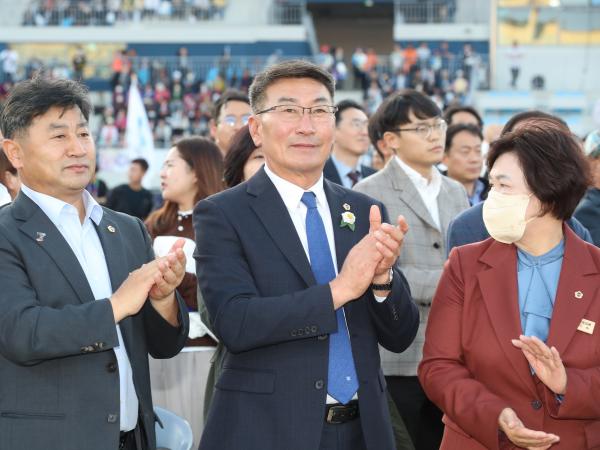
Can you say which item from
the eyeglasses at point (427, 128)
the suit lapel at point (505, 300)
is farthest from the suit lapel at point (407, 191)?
the suit lapel at point (505, 300)

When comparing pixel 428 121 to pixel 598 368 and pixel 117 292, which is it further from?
pixel 117 292

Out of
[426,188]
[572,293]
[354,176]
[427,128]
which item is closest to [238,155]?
[426,188]

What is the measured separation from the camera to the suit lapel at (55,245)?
2857 mm

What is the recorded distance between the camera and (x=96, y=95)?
101ft

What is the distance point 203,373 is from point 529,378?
2.26 metres

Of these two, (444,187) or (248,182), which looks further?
(444,187)

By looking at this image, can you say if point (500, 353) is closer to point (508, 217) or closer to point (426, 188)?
point (508, 217)

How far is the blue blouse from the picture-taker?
305cm

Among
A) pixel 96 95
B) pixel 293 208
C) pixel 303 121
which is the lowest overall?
pixel 96 95

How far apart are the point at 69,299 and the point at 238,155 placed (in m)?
1.68

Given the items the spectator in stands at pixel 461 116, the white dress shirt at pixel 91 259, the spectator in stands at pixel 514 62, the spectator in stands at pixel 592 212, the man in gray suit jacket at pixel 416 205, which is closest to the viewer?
the white dress shirt at pixel 91 259

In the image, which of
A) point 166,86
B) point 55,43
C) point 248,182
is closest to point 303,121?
point 248,182

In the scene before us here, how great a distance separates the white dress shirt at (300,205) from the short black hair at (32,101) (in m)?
0.69

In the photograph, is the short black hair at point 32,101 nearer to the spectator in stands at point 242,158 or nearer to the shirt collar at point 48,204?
the shirt collar at point 48,204
